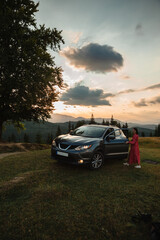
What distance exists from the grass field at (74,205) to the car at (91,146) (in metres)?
0.65

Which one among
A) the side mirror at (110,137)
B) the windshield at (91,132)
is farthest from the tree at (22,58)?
the side mirror at (110,137)

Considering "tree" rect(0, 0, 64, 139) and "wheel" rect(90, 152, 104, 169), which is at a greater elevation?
"tree" rect(0, 0, 64, 139)

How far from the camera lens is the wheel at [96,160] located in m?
6.83

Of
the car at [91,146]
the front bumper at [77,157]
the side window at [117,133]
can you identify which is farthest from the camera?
the side window at [117,133]

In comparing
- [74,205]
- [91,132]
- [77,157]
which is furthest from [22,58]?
[74,205]

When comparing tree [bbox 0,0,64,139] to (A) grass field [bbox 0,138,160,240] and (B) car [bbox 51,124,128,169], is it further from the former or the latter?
(A) grass field [bbox 0,138,160,240]

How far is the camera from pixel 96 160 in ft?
23.1

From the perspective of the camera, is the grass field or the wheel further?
the wheel

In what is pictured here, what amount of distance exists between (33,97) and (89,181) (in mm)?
10643

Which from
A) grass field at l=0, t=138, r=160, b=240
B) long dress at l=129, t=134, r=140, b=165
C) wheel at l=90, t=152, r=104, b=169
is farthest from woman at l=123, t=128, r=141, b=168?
wheel at l=90, t=152, r=104, b=169

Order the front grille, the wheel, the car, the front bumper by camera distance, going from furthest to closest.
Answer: the wheel < the front grille < the car < the front bumper

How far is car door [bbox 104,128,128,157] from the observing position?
25.1 feet

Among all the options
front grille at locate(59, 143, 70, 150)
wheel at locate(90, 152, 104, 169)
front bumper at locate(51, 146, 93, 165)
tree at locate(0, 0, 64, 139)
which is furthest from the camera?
tree at locate(0, 0, 64, 139)

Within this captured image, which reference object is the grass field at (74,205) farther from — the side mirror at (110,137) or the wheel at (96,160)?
the side mirror at (110,137)
